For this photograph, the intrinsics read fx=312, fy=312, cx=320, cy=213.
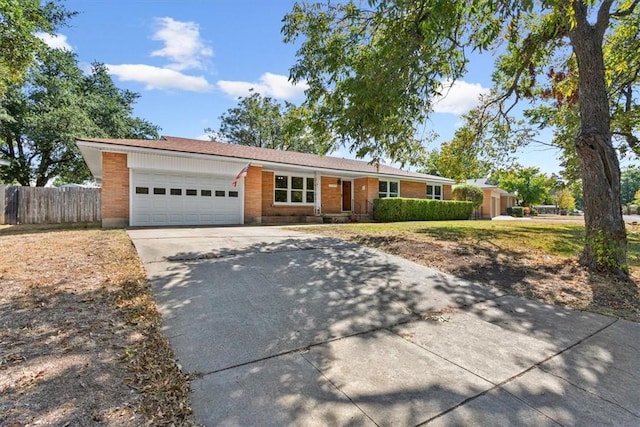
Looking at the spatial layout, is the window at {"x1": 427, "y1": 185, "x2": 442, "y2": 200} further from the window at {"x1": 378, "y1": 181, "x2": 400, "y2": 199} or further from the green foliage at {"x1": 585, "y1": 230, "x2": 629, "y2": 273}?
the green foliage at {"x1": 585, "y1": 230, "x2": 629, "y2": 273}

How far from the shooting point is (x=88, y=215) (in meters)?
16.0

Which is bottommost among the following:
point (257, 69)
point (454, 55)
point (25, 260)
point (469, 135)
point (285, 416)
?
point (285, 416)

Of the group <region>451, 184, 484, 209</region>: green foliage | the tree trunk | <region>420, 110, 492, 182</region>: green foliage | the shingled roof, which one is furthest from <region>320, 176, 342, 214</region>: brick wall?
the tree trunk

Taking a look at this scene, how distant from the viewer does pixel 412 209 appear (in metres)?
18.2

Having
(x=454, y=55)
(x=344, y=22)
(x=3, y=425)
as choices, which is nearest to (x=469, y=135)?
(x=454, y=55)

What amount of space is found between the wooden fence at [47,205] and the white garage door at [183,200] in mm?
6548

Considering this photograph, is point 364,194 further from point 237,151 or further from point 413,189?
point 237,151

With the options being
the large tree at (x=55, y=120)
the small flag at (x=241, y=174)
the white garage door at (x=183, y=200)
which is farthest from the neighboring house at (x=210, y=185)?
the large tree at (x=55, y=120)

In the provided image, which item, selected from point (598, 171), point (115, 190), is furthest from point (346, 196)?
point (598, 171)

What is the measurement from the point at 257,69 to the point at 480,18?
323 inches

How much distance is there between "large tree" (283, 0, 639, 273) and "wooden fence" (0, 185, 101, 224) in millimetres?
13981

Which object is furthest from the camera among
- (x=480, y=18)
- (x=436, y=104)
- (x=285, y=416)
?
(x=436, y=104)

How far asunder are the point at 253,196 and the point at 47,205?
9869mm

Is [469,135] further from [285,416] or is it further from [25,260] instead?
[25,260]
